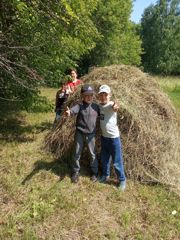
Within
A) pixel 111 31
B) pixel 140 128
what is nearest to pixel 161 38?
pixel 111 31

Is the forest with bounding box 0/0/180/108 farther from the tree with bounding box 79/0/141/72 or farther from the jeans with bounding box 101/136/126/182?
the tree with bounding box 79/0/141/72

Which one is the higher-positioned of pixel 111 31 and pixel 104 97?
pixel 111 31

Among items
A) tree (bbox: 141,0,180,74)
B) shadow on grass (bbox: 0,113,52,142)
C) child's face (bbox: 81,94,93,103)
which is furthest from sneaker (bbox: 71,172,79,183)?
tree (bbox: 141,0,180,74)

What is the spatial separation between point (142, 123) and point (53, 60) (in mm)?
2977

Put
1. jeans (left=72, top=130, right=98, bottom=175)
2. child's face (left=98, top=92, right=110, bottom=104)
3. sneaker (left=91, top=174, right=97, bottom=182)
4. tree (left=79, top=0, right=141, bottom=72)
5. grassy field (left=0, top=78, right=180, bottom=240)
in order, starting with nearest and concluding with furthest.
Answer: grassy field (left=0, top=78, right=180, bottom=240) → child's face (left=98, top=92, right=110, bottom=104) → jeans (left=72, top=130, right=98, bottom=175) → sneaker (left=91, top=174, right=97, bottom=182) → tree (left=79, top=0, right=141, bottom=72)

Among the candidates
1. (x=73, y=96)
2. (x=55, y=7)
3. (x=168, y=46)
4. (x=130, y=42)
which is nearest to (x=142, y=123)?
(x=73, y=96)

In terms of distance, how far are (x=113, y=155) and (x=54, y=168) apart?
121cm

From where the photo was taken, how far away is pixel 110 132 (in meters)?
5.62

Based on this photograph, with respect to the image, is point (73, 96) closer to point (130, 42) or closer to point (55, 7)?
point (55, 7)

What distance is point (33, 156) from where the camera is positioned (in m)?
6.72

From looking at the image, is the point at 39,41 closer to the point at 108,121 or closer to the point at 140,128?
the point at 108,121

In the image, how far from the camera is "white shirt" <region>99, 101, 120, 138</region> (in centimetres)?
561

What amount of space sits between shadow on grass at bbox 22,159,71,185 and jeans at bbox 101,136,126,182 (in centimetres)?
72

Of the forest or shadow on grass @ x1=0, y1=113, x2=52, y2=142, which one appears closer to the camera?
the forest
